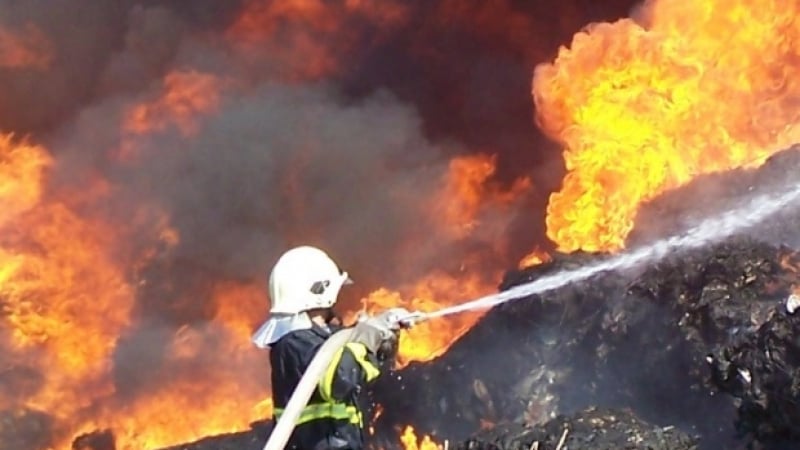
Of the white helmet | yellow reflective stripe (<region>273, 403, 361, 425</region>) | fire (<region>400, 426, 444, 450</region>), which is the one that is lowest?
yellow reflective stripe (<region>273, 403, 361, 425</region>)

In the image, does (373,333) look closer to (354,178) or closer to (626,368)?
(626,368)

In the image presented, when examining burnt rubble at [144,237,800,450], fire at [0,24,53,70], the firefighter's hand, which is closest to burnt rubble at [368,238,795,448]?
burnt rubble at [144,237,800,450]

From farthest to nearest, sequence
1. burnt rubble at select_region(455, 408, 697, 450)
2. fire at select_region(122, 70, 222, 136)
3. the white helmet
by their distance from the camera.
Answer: fire at select_region(122, 70, 222, 136)
burnt rubble at select_region(455, 408, 697, 450)
the white helmet

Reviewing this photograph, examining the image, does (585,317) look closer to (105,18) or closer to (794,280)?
(794,280)

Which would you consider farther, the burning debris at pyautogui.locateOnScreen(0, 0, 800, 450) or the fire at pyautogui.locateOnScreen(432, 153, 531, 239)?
the fire at pyautogui.locateOnScreen(432, 153, 531, 239)

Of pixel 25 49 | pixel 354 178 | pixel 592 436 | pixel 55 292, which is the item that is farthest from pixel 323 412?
pixel 25 49

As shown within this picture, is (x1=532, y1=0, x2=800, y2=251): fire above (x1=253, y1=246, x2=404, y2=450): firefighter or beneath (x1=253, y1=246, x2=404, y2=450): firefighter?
above

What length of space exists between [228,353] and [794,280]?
24.1 ft

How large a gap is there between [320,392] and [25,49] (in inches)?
386

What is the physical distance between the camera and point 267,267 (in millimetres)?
14070

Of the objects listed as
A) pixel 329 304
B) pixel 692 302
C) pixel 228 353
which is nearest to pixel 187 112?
pixel 228 353

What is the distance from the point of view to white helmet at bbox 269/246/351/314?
5.57m

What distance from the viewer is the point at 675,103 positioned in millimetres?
11859

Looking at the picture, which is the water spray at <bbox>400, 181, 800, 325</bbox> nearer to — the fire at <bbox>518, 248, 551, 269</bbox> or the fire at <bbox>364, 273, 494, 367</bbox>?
the fire at <bbox>518, 248, 551, 269</bbox>
